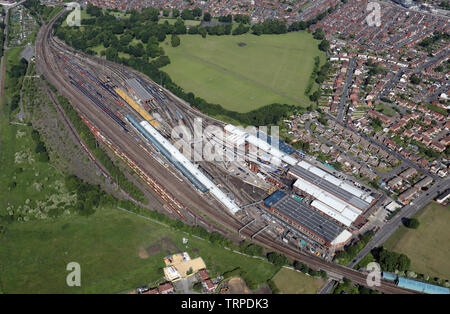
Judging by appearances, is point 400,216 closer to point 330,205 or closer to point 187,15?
point 330,205

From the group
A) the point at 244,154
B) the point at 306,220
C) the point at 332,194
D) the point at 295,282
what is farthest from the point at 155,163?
the point at 295,282

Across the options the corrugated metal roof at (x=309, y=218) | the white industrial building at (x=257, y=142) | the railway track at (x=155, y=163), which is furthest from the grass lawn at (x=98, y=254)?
the white industrial building at (x=257, y=142)

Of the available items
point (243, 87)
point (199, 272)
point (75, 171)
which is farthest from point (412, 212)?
point (75, 171)

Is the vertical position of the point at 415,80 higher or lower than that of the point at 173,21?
lower

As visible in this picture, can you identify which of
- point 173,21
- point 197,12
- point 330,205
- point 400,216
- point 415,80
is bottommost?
point 400,216

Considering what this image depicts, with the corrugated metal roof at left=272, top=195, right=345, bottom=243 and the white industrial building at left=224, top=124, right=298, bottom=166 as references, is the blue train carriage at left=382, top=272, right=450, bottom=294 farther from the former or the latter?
the white industrial building at left=224, top=124, right=298, bottom=166

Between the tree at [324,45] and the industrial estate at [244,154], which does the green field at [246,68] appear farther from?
the tree at [324,45]

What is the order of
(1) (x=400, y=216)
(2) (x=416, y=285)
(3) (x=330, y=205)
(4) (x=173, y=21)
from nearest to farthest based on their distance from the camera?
(2) (x=416, y=285) → (3) (x=330, y=205) → (1) (x=400, y=216) → (4) (x=173, y=21)
